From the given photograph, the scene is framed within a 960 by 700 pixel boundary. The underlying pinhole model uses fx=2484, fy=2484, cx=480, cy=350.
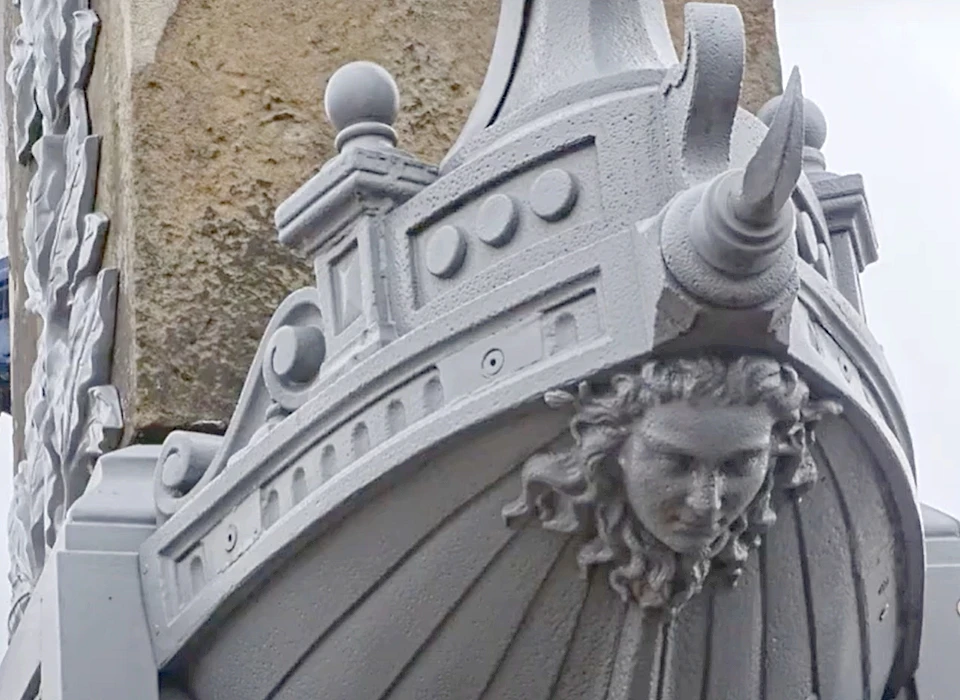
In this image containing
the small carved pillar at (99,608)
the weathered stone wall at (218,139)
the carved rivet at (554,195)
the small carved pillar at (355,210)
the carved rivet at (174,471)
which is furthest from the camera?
the weathered stone wall at (218,139)

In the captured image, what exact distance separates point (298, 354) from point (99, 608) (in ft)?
1.14

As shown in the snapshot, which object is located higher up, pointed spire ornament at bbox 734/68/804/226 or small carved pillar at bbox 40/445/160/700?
pointed spire ornament at bbox 734/68/804/226

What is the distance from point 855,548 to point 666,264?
1.51 feet

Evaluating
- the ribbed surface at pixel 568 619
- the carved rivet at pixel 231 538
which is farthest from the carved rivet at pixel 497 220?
the carved rivet at pixel 231 538

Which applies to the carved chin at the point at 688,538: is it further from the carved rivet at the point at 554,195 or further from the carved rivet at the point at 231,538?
the carved rivet at the point at 231,538

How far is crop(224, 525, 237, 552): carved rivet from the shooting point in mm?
2586

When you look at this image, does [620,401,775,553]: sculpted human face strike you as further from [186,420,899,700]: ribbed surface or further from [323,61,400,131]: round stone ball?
[323,61,400,131]: round stone ball

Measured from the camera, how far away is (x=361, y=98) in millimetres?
2576

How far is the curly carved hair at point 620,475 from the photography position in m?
2.25

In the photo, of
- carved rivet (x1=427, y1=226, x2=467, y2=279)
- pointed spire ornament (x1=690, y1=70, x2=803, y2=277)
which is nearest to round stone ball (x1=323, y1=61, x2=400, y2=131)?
carved rivet (x1=427, y1=226, x2=467, y2=279)

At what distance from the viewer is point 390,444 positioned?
7.82ft

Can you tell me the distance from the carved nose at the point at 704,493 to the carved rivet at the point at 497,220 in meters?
0.31

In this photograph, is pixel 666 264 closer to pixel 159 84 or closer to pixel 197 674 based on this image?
pixel 197 674

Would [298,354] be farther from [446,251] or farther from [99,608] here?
[99,608]
